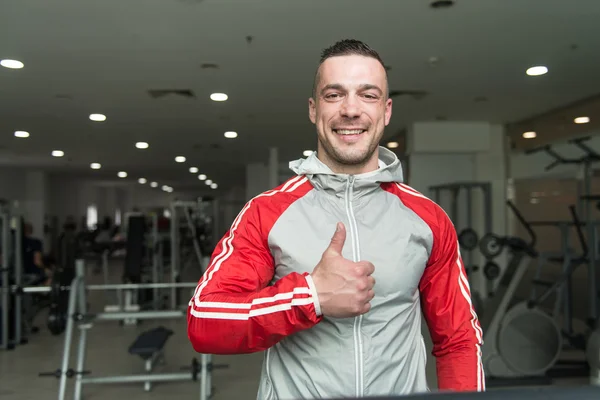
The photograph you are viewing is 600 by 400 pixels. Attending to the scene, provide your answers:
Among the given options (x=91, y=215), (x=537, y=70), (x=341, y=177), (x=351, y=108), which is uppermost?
(x=537, y=70)

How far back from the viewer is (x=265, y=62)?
431 cm

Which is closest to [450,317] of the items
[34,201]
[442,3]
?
[442,3]

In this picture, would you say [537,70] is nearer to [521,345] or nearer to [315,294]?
[521,345]

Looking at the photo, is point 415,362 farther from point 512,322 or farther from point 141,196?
point 141,196

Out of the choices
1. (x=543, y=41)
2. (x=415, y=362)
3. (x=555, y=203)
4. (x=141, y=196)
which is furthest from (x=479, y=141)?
(x=141, y=196)

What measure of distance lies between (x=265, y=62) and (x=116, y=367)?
2.79 m

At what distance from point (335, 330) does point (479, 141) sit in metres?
6.82

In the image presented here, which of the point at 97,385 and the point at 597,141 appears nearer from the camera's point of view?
the point at 97,385

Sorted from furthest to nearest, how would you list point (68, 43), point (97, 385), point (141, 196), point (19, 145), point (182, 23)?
point (141, 196) → point (19, 145) → point (97, 385) → point (68, 43) → point (182, 23)

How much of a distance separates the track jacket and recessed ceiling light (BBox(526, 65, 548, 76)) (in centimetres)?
408

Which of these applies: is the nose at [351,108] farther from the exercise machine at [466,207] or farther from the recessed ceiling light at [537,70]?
the exercise machine at [466,207]

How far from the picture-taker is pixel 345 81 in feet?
3.06

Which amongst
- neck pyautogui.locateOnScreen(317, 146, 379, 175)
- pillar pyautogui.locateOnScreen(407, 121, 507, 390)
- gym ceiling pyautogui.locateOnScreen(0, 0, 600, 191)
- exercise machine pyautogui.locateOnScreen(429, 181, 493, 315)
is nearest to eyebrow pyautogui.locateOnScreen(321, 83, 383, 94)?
neck pyautogui.locateOnScreen(317, 146, 379, 175)

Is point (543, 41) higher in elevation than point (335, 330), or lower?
higher
